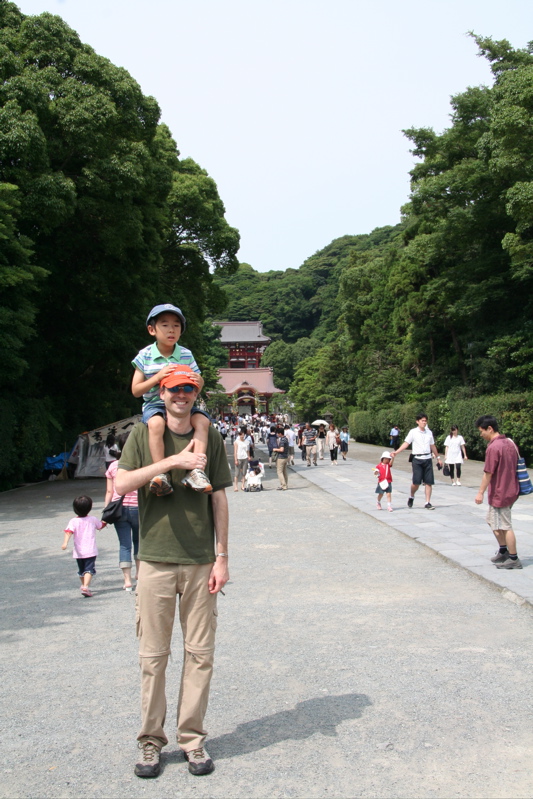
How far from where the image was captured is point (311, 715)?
3672 mm

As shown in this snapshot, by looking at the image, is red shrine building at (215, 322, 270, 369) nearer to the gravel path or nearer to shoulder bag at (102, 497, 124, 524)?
the gravel path

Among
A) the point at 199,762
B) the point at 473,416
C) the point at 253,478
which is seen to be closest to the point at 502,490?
the point at 199,762

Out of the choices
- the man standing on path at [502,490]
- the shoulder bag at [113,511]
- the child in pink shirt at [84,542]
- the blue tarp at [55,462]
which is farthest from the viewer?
the blue tarp at [55,462]

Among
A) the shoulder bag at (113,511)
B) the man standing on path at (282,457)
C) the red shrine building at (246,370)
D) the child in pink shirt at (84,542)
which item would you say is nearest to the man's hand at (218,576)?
the shoulder bag at (113,511)

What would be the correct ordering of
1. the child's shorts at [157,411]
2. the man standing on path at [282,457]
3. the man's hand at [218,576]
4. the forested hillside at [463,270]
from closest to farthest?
the man's hand at [218,576]
the child's shorts at [157,411]
the man standing on path at [282,457]
the forested hillside at [463,270]

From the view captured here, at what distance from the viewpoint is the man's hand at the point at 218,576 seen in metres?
3.29

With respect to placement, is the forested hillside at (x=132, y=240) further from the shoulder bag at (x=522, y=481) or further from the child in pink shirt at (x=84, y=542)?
the shoulder bag at (x=522, y=481)

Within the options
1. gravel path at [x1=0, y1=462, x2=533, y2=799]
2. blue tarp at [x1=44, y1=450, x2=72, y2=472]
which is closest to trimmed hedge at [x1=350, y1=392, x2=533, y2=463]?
blue tarp at [x1=44, y1=450, x2=72, y2=472]

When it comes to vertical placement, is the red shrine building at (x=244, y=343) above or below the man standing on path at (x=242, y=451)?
above

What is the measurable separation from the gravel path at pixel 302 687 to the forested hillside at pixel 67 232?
11.2m

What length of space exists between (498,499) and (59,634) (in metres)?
4.46

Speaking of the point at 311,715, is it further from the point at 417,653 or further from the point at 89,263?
the point at 89,263

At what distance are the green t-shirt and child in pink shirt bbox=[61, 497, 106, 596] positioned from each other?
3.52 m

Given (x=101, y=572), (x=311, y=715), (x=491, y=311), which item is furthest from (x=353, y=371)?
(x=311, y=715)
